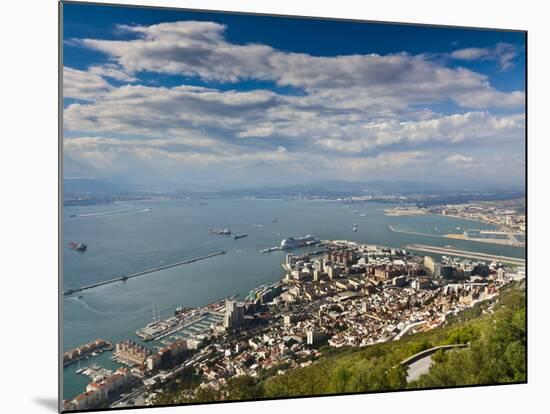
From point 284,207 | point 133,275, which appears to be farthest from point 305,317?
point 133,275

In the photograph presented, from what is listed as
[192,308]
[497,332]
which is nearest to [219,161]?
[192,308]

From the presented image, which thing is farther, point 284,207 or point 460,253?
point 460,253

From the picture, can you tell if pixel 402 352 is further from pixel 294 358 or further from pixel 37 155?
pixel 37 155

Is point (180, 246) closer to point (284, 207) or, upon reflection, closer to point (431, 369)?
point (284, 207)

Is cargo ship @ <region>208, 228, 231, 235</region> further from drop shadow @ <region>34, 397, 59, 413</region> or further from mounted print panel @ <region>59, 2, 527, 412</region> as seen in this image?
drop shadow @ <region>34, 397, 59, 413</region>

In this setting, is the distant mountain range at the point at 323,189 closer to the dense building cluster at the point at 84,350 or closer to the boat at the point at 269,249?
the boat at the point at 269,249

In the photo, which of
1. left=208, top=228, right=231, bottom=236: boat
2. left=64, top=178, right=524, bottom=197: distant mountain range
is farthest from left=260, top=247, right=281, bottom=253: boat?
left=64, top=178, right=524, bottom=197: distant mountain range

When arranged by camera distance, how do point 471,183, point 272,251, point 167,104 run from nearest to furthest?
point 167,104
point 272,251
point 471,183
